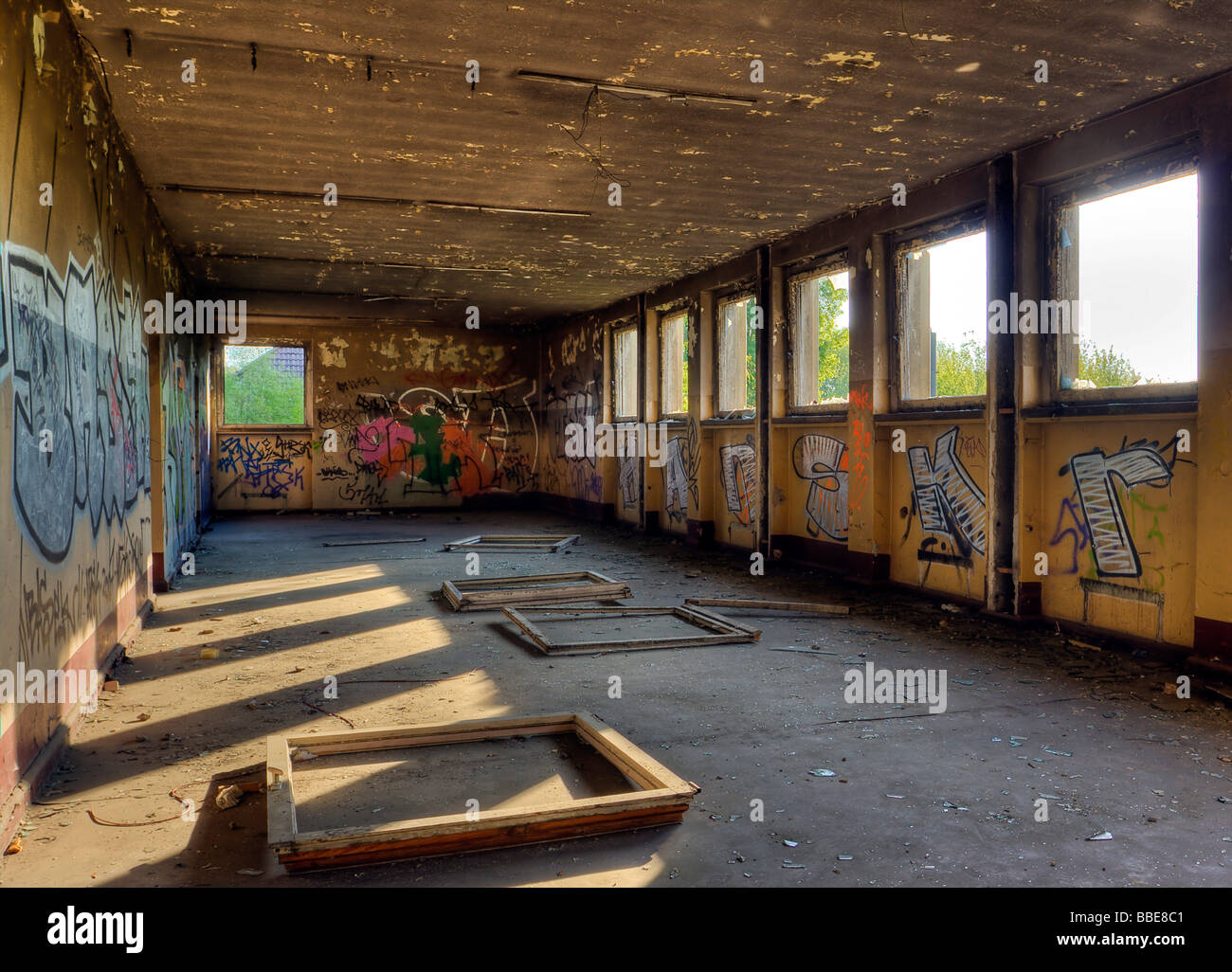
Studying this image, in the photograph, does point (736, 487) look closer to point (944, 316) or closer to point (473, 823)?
point (944, 316)

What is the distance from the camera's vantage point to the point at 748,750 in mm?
3918

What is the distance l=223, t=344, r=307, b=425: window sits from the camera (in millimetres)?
15391

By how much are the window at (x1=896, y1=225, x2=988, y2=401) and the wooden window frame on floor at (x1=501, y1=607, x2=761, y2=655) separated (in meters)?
2.66

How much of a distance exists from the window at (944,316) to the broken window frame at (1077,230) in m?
0.50

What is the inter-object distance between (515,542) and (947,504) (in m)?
5.88

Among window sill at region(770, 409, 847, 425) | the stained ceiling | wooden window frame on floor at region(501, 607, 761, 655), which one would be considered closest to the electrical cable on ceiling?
the stained ceiling

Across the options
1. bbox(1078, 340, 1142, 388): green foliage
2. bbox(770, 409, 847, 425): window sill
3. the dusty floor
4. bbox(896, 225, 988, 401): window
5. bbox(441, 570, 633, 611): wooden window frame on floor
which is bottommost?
the dusty floor

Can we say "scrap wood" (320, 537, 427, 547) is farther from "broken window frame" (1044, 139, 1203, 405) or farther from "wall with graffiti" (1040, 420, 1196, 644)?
"broken window frame" (1044, 139, 1203, 405)

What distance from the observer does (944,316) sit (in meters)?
7.38

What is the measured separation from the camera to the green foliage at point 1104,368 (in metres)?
5.74

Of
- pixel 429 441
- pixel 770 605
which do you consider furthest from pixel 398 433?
pixel 770 605

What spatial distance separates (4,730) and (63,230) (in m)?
2.35

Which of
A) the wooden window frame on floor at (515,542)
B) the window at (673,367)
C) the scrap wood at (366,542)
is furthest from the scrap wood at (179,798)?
the window at (673,367)

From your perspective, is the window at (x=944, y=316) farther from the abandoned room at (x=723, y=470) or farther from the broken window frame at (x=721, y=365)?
the broken window frame at (x=721, y=365)
